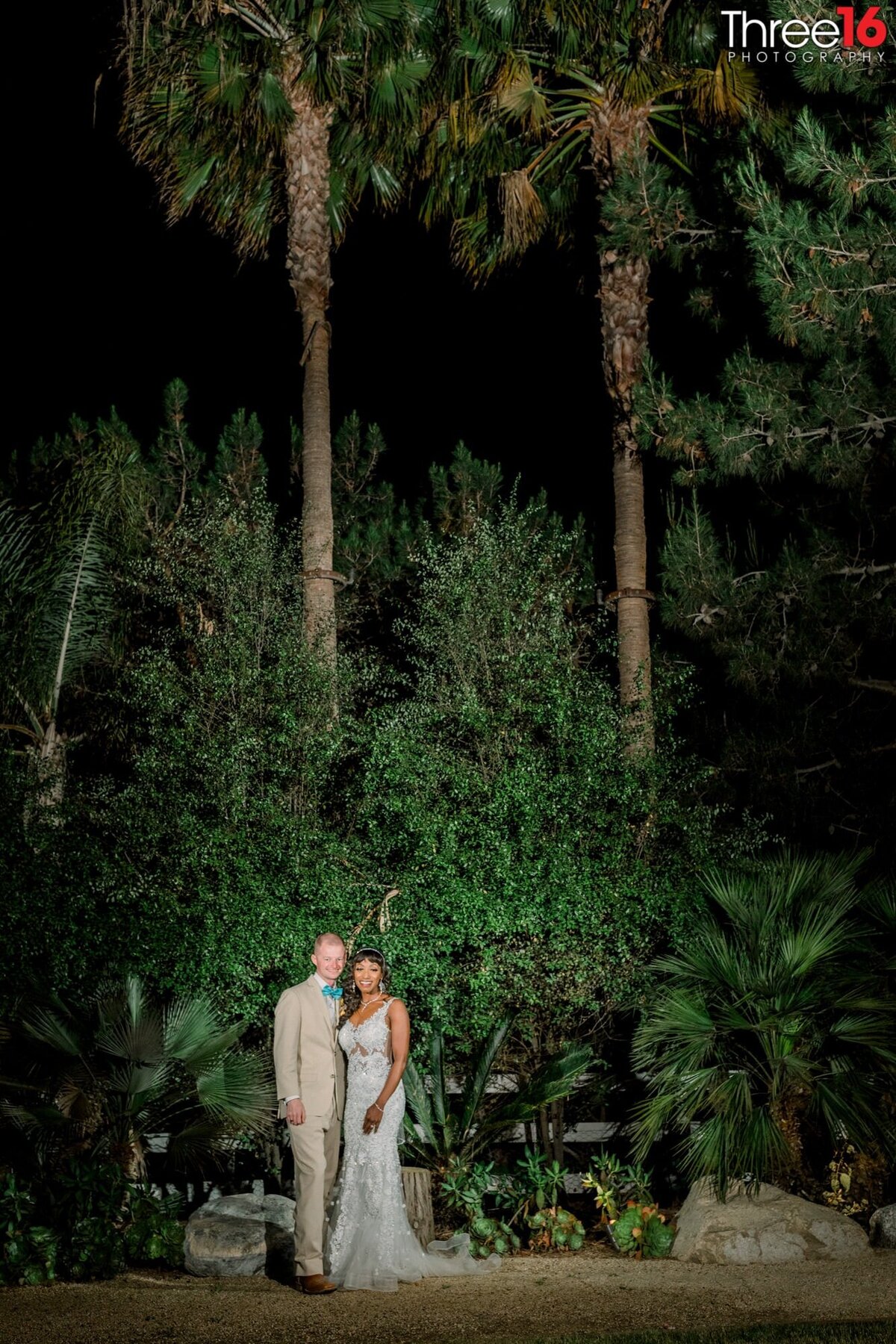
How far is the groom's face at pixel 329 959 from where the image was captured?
7.55 m

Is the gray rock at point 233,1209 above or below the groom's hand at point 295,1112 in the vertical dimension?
below

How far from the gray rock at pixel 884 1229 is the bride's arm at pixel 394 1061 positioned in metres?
3.23

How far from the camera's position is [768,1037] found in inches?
354

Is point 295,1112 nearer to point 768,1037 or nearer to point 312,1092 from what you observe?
point 312,1092

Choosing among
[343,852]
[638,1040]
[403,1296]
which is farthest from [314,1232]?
[343,852]

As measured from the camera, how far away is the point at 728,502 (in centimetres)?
1463

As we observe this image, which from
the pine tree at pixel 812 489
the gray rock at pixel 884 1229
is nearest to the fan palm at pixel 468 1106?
the gray rock at pixel 884 1229

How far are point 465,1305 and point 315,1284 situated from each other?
0.83 metres

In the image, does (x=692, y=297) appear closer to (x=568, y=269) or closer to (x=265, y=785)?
(x=568, y=269)

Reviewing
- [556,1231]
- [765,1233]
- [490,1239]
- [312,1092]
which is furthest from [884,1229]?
[312,1092]

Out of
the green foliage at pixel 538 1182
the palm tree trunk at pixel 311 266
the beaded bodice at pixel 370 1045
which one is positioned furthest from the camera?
the palm tree trunk at pixel 311 266

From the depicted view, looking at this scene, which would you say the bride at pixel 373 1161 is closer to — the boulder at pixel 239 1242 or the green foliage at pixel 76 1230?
the boulder at pixel 239 1242

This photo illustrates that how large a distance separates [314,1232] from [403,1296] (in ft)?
1.92

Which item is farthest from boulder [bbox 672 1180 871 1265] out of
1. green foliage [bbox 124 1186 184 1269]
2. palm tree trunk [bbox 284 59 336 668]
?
palm tree trunk [bbox 284 59 336 668]
